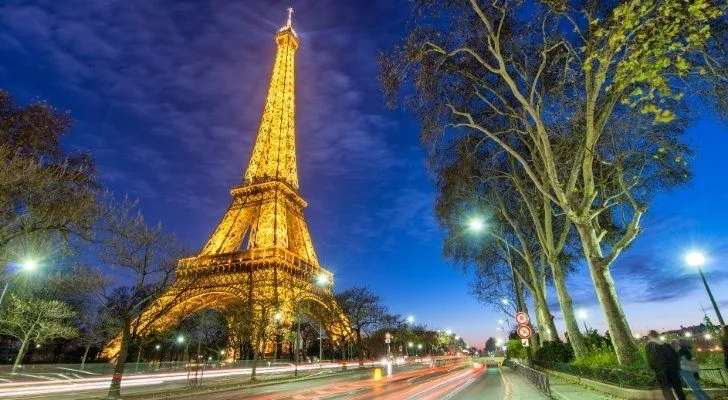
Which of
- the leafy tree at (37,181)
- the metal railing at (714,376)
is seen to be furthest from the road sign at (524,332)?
the leafy tree at (37,181)

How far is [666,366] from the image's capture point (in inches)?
321

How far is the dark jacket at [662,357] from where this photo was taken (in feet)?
26.6

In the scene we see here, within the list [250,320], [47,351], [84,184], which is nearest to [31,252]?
[84,184]

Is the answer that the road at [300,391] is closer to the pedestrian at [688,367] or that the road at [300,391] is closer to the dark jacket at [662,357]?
the dark jacket at [662,357]

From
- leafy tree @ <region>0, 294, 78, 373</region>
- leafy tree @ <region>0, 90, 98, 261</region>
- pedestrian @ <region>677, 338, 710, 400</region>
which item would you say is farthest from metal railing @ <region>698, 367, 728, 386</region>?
leafy tree @ <region>0, 294, 78, 373</region>

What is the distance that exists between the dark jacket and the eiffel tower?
100 ft

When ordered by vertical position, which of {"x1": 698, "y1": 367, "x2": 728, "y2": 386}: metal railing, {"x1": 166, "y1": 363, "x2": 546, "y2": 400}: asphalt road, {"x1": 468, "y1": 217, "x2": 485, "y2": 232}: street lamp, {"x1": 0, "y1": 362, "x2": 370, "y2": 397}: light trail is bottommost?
{"x1": 166, "y1": 363, "x2": 546, "y2": 400}: asphalt road

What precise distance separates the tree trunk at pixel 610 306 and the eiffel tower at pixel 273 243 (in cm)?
2733

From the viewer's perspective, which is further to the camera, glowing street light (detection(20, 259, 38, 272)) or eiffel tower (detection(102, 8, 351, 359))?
eiffel tower (detection(102, 8, 351, 359))

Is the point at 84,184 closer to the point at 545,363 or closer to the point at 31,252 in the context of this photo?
the point at 31,252

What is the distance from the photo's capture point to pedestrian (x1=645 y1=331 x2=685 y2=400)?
8062 millimetres

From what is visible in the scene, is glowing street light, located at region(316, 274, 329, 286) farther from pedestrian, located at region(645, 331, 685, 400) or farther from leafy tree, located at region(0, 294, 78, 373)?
pedestrian, located at region(645, 331, 685, 400)

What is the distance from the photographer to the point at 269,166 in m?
60.8

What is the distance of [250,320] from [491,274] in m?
23.3
